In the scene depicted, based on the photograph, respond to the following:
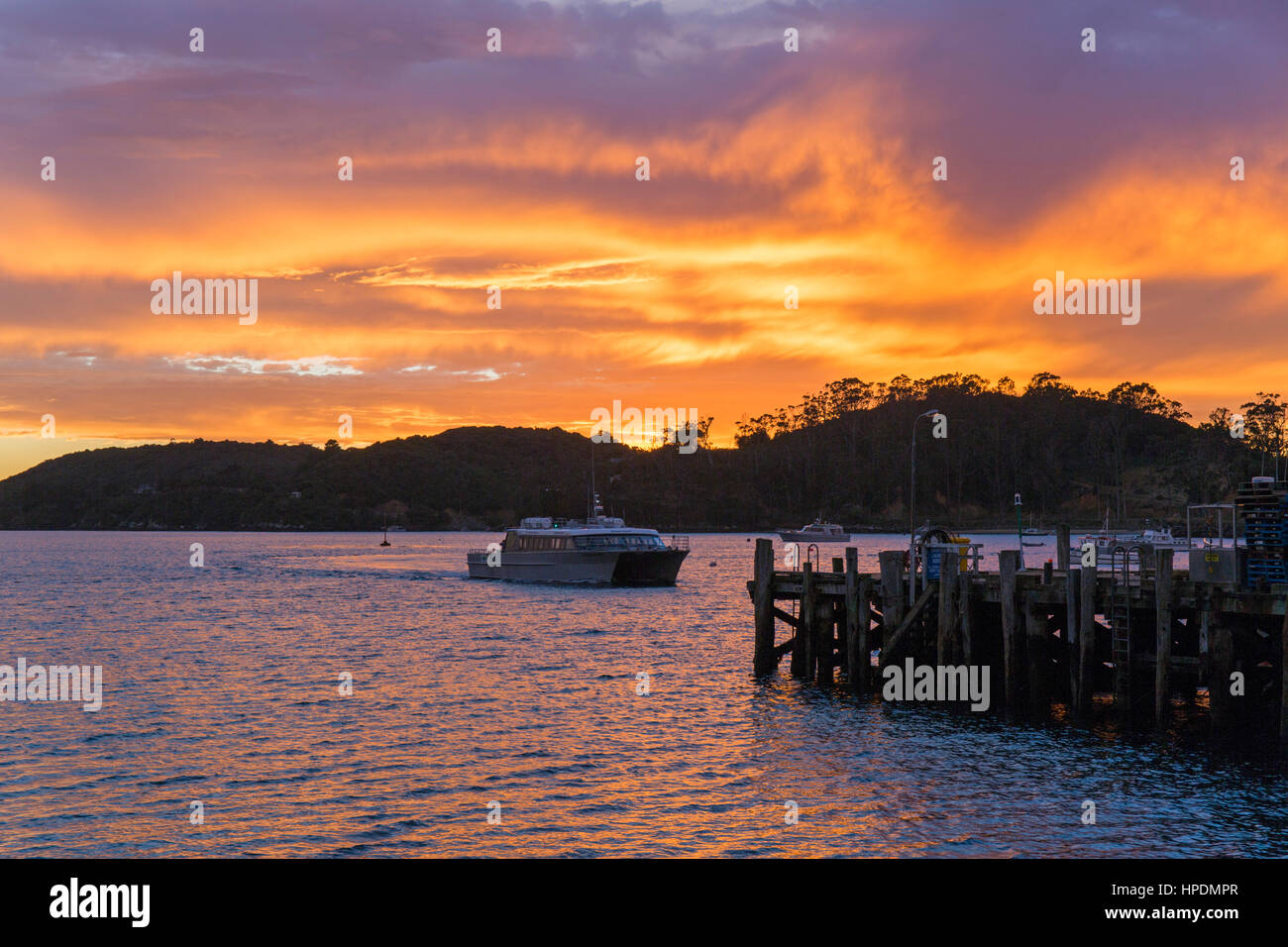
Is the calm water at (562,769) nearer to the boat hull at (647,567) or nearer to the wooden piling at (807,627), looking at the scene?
the wooden piling at (807,627)

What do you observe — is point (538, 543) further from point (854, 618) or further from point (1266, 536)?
point (1266, 536)

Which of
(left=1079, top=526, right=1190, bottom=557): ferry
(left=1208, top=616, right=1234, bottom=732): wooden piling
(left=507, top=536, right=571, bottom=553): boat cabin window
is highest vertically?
(left=1079, top=526, right=1190, bottom=557): ferry

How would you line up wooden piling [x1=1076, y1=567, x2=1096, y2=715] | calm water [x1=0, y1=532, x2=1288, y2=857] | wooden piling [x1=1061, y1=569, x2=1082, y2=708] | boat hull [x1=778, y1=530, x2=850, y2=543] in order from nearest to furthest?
calm water [x1=0, y1=532, x2=1288, y2=857]
wooden piling [x1=1076, y1=567, x2=1096, y2=715]
wooden piling [x1=1061, y1=569, x2=1082, y2=708]
boat hull [x1=778, y1=530, x2=850, y2=543]

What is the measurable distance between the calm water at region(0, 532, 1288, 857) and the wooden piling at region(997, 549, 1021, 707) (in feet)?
3.31

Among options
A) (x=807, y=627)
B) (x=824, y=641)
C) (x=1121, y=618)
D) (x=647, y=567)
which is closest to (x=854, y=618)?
(x=824, y=641)

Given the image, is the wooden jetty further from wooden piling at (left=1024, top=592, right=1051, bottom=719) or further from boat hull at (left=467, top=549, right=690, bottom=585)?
boat hull at (left=467, top=549, right=690, bottom=585)

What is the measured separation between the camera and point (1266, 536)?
21.8 m

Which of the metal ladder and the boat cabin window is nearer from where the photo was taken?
the metal ladder

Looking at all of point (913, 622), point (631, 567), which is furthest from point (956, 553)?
point (631, 567)

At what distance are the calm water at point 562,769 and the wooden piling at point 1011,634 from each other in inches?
39.7

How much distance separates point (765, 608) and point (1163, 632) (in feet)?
42.0

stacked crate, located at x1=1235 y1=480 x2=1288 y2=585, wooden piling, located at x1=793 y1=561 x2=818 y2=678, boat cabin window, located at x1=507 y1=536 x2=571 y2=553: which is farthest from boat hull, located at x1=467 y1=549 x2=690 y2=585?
stacked crate, located at x1=1235 y1=480 x2=1288 y2=585

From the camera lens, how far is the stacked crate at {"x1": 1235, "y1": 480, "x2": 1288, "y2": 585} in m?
21.6

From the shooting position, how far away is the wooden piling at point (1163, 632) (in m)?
21.9
